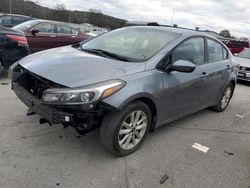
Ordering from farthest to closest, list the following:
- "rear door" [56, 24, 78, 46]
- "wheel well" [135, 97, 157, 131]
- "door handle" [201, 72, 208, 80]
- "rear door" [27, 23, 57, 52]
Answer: "rear door" [56, 24, 78, 46] → "rear door" [27, 23, 57, 52] → "door handle" [201, 72, 208, 80] → "wheel well" [135, 97, 157, 131]

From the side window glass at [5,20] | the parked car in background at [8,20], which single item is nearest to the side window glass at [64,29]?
the parked car in background at [8,20]

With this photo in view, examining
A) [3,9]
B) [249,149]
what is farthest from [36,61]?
[3,9]

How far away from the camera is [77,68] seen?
308 centimetres

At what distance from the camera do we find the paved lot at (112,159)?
279 centimetres

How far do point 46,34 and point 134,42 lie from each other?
6.16 m

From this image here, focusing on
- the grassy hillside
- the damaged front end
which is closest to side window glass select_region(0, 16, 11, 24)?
the damaged front end

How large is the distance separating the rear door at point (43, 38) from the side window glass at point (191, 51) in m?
6.10

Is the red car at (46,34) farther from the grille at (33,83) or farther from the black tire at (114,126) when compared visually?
the black tire at (114,126)

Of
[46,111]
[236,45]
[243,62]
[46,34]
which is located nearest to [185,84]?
[46,111]

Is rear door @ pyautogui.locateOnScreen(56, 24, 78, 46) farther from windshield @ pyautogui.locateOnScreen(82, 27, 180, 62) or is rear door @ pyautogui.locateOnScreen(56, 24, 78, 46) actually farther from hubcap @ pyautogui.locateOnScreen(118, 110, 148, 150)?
hubcap @ pyautogui.locateOnScreen(118, 110, 148, 150)

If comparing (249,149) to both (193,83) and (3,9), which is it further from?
(3,9)

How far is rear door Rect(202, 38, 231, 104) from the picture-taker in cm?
444

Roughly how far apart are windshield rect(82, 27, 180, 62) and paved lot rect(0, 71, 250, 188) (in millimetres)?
1199

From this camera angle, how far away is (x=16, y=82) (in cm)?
348
